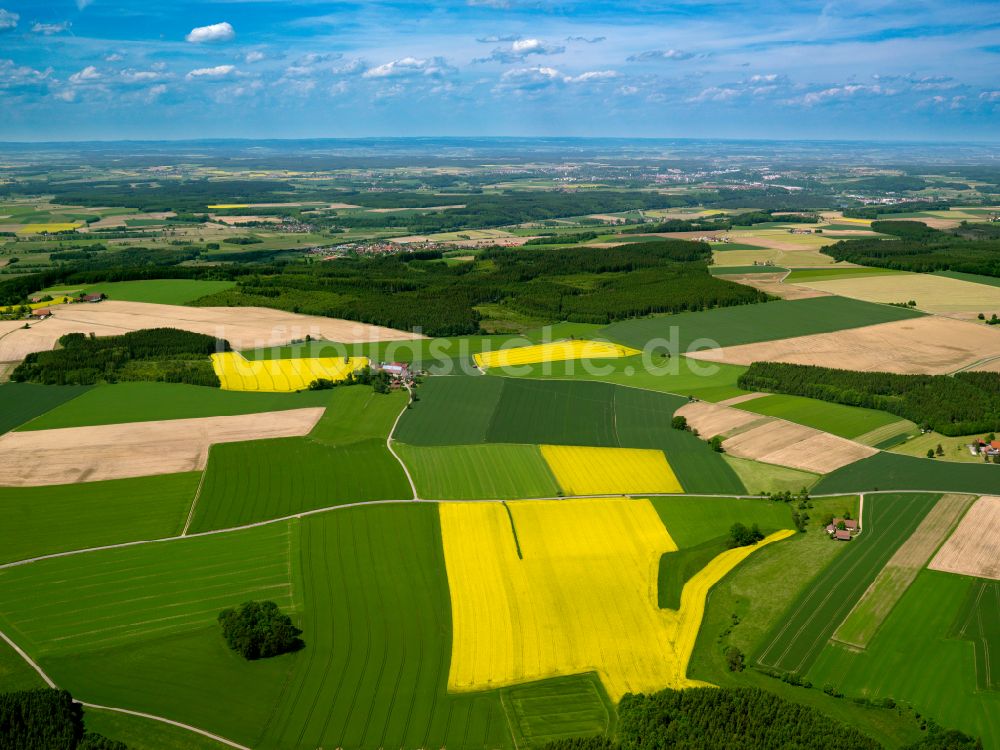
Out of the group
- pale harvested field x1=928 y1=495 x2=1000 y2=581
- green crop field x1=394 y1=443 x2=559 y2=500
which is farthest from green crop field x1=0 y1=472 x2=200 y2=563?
pale harvested field x1=928 y1=495 x2=1000 y2=581

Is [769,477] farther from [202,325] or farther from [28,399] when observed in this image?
[202,325]

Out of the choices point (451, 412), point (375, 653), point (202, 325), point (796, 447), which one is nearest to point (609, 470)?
point (796, 447)

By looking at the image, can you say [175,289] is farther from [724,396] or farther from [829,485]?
[829,485]

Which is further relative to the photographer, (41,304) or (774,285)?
(774,285)

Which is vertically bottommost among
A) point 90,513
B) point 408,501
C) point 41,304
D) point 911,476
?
point 911,476

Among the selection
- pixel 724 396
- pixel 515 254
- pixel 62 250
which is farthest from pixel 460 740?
pixel 62 250

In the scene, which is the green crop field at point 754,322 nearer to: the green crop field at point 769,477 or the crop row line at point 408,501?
the green crop field at point 769,477
